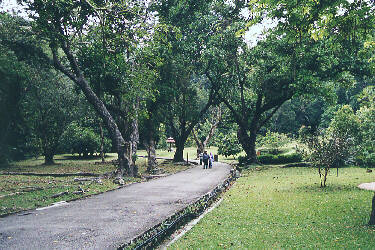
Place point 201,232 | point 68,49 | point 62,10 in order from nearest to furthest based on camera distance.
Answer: point 201,232, point 62,10, point 68,49

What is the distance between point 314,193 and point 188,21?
20622 mm

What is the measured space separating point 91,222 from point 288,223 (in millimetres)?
5721

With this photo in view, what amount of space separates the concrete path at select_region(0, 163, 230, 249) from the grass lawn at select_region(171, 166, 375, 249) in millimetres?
1611

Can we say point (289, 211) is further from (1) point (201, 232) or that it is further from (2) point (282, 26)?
(2) point (282, 26)

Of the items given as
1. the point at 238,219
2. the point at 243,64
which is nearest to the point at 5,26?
the point at 243,64

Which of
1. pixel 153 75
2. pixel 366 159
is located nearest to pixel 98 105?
pixel 153 75

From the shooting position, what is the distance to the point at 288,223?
863 cm

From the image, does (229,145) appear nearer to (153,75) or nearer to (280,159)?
(280,159)

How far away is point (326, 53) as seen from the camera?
78.2 ft

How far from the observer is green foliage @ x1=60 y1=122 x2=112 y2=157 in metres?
39.9

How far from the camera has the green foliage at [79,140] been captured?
131 ft

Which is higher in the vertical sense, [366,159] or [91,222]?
[366,159]

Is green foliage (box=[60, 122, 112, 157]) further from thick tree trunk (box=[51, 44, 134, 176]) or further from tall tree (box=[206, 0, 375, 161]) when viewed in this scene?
thick tree trunk (box=[51, 44, 134, 176])

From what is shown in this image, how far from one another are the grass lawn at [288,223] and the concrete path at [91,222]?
1611 mm
